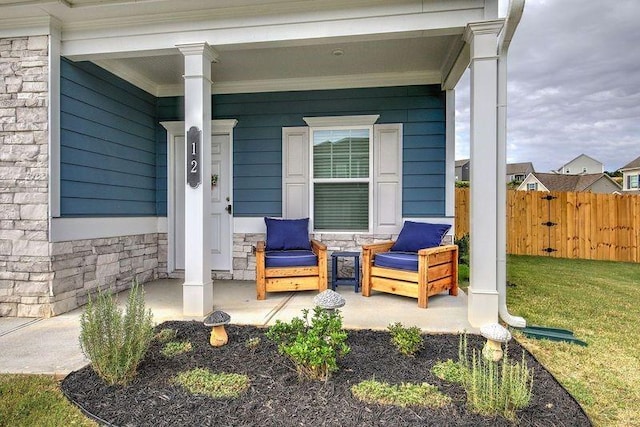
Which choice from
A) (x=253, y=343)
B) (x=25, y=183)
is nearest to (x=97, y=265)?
(x=25, y=183)

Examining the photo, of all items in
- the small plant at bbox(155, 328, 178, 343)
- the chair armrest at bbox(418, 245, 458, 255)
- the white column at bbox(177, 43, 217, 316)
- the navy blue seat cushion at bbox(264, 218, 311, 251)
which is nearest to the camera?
the small plant at bbox(155, 328, 178, 343)

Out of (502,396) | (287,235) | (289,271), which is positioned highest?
(287,235)

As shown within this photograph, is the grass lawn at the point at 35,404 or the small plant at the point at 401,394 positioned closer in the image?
the grass lawn at the point at 35,404

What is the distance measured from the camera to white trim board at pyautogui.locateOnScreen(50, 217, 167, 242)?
3640 millimetres

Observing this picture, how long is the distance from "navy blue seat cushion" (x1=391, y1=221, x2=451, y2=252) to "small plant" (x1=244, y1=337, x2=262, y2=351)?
227cm

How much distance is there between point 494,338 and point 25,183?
4.17 meters

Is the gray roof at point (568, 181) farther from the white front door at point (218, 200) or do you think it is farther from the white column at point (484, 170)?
the white front door at point (218, 200)

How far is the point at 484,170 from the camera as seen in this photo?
3.17m

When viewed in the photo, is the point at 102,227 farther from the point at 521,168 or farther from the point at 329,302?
the point at 521,168

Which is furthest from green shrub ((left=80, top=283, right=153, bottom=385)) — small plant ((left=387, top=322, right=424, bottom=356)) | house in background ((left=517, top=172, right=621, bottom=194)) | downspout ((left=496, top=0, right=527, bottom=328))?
house in background ((left=517, top=172, right=621, bottom=194))

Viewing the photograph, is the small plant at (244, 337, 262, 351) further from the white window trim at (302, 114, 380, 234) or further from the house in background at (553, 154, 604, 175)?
the house in background at (553, 154, 604, 175)

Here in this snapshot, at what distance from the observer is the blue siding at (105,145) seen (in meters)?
3.77

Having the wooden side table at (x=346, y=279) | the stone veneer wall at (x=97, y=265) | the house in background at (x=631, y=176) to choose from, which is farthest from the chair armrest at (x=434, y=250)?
the house in background at (x=631, y=176)

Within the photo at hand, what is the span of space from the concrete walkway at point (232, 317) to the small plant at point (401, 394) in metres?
1.09
